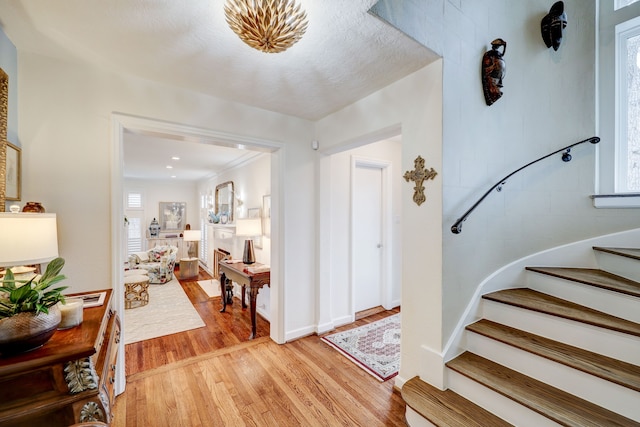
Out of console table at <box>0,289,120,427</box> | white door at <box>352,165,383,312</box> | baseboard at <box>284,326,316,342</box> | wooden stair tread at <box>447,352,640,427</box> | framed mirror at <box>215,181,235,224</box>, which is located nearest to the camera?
console table at <box>0,289,120,427</box>

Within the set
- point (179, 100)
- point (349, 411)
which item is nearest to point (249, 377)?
point (349, 411)

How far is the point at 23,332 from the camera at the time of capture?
Answer: 86cm

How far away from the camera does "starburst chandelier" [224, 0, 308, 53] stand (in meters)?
1.20

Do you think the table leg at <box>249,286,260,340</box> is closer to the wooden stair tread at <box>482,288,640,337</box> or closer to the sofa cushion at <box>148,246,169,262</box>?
the wooden stair tread at <box>482,288,640,337</box>

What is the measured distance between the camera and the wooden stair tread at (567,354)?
51.8 inches

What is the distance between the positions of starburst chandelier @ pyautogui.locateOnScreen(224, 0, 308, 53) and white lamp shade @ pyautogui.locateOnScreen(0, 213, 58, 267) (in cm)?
134

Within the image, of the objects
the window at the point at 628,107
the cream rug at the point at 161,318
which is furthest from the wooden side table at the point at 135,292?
the window at the point at 628,107

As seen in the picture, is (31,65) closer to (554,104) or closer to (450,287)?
(450,287)

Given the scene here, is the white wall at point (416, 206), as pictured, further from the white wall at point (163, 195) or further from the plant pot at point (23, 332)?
the white wall at point (163, 195)

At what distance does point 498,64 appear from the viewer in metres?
1.96

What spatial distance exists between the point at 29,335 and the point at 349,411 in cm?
185

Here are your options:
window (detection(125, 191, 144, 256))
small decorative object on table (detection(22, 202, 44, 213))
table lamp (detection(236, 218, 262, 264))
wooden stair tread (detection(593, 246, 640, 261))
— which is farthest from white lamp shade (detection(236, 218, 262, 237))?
window (detection(125, 191, 144, 256))

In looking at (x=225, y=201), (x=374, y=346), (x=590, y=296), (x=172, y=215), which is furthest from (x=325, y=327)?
→ (x=172, y=215)

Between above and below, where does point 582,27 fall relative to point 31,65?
above
